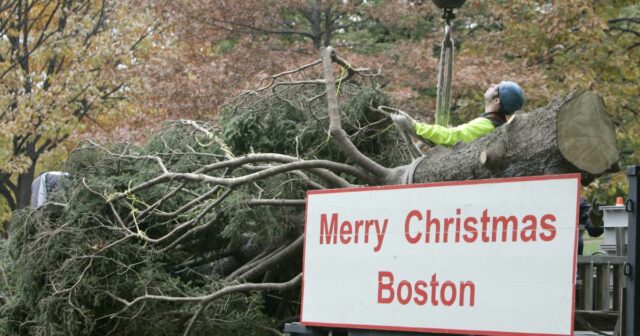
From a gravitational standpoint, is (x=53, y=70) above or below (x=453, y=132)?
above

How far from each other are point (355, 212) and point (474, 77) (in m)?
8.85

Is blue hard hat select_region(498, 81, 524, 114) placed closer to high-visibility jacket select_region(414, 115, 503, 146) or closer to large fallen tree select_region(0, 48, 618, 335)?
high-visibility jacket select_region(414, 115, 503, 146)

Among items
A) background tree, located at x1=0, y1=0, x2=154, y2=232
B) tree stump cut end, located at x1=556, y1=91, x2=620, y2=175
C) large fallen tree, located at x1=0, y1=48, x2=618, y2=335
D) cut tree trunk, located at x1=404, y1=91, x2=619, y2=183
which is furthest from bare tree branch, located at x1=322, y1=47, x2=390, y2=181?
background tree, located at x1=0, y1=0, x2=154, y2=232

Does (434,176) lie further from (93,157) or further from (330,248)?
(93,157)

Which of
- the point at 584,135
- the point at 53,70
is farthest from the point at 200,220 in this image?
the point at 53,70

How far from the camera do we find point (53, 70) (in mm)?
20547

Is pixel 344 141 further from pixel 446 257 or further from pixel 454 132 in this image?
pixel 446 257

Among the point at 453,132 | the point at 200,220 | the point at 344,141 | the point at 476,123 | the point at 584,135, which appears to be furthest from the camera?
the point at 200,220

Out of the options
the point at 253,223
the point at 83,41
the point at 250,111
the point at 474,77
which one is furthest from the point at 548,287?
the point at 83,41

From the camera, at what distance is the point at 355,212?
5.59 meters

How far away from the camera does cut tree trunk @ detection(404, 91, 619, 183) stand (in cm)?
533

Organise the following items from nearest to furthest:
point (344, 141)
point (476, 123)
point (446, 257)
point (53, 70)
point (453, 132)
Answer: point (446, 257) < point (453, 132) < point (476, 123) < point (344, 141) < point (53, 70)

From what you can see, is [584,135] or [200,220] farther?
[200,220]

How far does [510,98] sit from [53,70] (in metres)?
15.6
